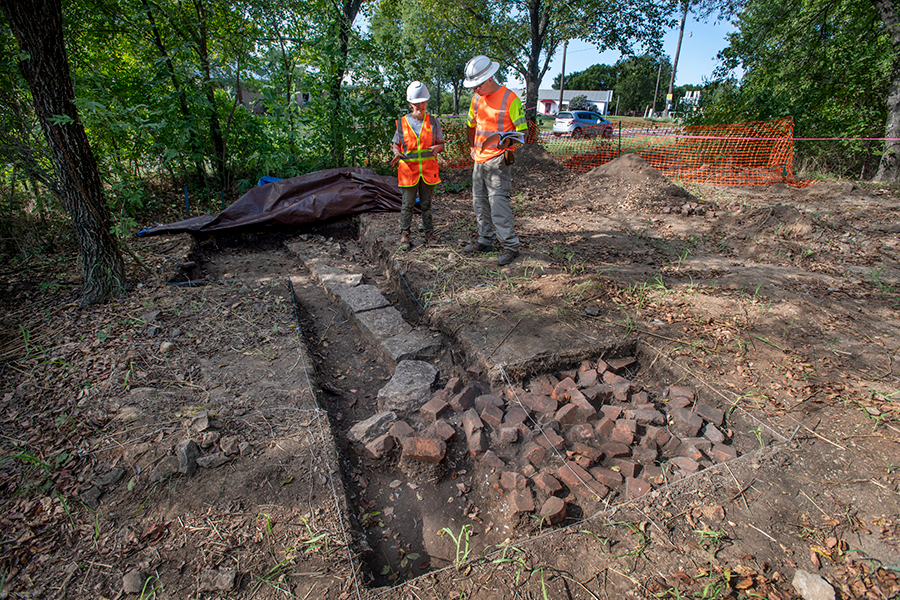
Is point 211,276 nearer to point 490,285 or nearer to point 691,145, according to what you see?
point 490,285

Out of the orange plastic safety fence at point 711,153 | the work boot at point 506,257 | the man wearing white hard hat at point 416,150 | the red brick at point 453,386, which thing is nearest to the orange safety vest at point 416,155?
the man wearing white hard hat at point 416,150

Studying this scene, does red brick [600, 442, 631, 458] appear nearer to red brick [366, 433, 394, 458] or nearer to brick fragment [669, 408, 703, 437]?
brick fragment [669, 408, 703, 437]

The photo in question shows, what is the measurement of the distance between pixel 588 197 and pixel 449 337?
17.2 ft

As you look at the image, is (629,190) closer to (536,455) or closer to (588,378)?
(588,378)

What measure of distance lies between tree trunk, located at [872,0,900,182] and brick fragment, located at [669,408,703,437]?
975 cm

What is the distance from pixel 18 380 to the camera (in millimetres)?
2607

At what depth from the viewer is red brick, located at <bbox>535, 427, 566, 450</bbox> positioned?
234 cm

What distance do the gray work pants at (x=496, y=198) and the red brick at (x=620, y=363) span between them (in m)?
1.69

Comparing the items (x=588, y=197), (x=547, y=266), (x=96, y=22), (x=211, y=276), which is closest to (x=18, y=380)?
(x=211, y=276)

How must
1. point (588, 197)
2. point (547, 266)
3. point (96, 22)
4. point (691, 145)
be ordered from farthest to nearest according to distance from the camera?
point (691, 145), point (588, 197), point (96, 22), point (547, 266)

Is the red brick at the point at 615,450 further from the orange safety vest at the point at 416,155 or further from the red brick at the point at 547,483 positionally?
the orange safety vest at the point at 416,155

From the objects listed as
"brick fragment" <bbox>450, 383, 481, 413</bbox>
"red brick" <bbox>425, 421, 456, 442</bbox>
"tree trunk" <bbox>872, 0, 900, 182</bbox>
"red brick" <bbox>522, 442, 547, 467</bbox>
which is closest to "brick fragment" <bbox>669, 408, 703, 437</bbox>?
"red brick" <bbox>522, 442, 547, 467</bbox>

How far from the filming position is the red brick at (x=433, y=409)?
261 centimetres

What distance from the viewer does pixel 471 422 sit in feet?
8.18
